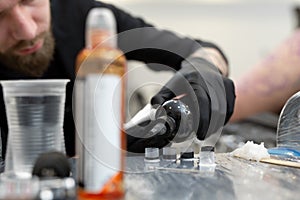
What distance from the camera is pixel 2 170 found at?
688 mm

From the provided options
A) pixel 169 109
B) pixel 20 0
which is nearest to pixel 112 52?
pixel 169 109

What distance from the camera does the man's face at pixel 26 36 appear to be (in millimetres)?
942

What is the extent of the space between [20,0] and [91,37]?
1.55 ft

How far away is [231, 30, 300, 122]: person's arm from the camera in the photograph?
1767 mm

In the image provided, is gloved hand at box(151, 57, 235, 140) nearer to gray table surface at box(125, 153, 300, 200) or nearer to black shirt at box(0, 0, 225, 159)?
gray table surface at box(125, 153, 300, 200)

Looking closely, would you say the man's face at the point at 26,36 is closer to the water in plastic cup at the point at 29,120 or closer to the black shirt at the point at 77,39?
the black shirt at the point at 77,39

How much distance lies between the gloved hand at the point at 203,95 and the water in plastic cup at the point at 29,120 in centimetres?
22

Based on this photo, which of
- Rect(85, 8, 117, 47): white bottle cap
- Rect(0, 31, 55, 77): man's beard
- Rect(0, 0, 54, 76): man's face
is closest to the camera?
Rect(85, 8, 117, 47): white bottle cap

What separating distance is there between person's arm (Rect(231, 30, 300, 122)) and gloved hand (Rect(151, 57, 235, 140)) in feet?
2.89

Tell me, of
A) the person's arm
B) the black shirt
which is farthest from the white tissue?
the person's arm

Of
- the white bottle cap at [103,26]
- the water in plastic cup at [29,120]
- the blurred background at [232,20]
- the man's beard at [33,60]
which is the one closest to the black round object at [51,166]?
the water in plastic cup at [29,120]

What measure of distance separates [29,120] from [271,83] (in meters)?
1.33

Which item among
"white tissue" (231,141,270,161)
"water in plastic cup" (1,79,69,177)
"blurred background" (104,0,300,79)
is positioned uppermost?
"blurred background" (104,0,300,79)

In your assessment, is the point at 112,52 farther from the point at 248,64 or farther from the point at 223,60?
the point at 248,64
